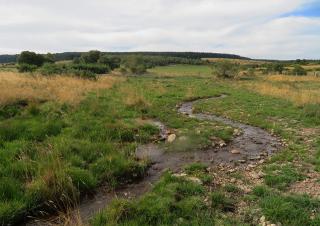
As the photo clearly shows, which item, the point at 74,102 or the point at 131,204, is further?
Result: the point at 74,102

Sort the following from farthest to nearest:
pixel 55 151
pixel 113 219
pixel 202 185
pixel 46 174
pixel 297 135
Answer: pixel 297 135
pixel 55 151
pixel 202 185
pixel 46 174
pixel 113 219

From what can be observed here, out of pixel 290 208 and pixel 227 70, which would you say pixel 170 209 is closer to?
pixel 290 208

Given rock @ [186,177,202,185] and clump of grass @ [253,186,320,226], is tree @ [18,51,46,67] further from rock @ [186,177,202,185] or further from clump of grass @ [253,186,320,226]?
clump of grass @ [253,186,320,226]

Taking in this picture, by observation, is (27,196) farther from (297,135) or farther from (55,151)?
(297,135)

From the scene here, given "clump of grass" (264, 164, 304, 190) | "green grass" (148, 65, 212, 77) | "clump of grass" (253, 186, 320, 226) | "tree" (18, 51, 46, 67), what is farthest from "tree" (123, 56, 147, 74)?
"clump of grass" (253, 186, 320, 226)

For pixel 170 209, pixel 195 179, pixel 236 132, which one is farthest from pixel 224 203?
pixel 236 132

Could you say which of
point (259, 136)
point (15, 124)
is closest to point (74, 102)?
point (15, 124)

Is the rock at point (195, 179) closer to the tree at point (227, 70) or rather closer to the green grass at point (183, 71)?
the tree at point (227, 70)

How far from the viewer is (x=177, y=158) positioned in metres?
9.60

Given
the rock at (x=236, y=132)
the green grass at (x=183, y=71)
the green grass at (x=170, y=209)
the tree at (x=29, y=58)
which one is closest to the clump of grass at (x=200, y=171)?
the green grass at (x=170, y=209)

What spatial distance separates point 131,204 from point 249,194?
2.49 meters

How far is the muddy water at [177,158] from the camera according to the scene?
22.3 feet

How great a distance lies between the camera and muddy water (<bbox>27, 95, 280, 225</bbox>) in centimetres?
680

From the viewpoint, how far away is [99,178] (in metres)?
7.75
